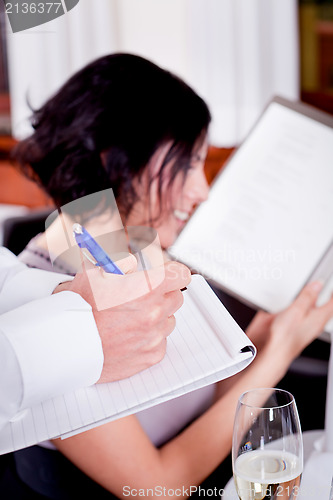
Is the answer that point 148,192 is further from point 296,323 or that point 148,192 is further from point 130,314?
point 130,314

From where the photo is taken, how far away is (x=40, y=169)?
2.48ft

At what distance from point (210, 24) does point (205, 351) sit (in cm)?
187

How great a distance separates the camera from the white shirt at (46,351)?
0.29 m

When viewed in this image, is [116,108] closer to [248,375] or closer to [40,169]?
[40,169]

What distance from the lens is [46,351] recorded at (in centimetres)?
30

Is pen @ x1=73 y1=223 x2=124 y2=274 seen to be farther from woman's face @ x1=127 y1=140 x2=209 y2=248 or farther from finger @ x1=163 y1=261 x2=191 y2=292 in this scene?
woman's face @ x1=127 y1=140 x2=209 y2=248

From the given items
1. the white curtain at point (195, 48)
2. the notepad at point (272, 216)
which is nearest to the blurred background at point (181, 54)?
the white curtain at point (195, 48)

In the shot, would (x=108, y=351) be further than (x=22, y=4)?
No

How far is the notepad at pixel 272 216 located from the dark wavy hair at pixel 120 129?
84 mm

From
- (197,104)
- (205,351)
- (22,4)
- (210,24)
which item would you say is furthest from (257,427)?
(210,24)

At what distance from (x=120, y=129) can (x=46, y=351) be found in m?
0.40

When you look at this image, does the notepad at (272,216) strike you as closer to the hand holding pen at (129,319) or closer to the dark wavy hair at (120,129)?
the dark wavy hair at (120,129)

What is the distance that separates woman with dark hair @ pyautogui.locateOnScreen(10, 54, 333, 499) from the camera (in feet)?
1.76

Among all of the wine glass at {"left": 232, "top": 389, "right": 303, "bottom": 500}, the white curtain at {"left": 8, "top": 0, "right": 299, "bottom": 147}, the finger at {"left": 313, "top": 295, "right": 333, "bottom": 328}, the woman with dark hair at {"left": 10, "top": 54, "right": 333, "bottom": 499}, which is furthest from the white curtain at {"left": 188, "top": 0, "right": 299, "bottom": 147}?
the wine glass at {"left": 232, "top": 389, "right": 303, "bottom": 500}
